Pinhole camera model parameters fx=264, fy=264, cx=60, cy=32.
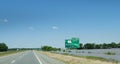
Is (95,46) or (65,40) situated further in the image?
(95,46)

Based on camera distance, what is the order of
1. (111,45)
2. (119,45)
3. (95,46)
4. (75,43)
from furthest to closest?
(95,46) < (111,45) < (119,45) < (75,43)

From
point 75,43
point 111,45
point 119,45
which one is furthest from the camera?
point 111,45

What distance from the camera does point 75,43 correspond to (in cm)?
5356

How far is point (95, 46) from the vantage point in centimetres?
11831

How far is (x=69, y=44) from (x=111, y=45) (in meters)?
52.7

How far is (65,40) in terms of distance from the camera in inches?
2208

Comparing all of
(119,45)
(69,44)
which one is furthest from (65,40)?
(119,45)

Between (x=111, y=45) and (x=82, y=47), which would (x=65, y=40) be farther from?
(x=82, y=47)

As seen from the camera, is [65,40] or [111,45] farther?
[111,45]

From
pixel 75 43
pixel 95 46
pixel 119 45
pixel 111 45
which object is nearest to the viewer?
pixel 75 43

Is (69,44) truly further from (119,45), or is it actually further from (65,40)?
(119,45)

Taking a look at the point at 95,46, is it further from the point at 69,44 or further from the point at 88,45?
the point at 69,44

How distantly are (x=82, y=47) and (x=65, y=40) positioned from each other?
68.3m

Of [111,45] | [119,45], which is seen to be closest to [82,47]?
[111,45]
